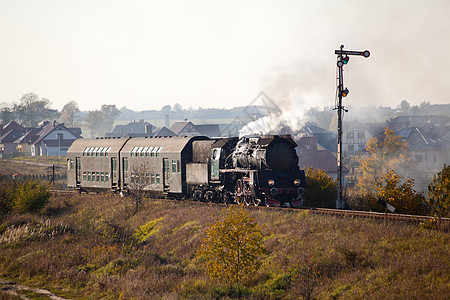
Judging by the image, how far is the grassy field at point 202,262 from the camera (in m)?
15.5

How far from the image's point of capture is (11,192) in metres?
37.9

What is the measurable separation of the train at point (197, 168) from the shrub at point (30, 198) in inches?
220

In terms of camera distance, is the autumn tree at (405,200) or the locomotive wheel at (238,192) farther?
the locomotive wheel at (238,192)

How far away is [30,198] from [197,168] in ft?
45.1

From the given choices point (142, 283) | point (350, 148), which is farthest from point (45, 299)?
point (350, 148)

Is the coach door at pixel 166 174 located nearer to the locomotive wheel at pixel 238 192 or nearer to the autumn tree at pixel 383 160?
the locomotive wheel at pixel 238 192

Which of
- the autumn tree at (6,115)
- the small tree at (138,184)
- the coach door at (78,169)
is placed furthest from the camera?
the autumn tree at (6,115)

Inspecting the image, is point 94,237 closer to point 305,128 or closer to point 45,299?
point 45,299

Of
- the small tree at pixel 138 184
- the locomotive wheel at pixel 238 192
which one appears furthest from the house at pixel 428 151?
the locomotive wheel at pixel 238 192

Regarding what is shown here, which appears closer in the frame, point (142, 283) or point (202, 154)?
point (142, 283)

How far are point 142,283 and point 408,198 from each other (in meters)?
13.3

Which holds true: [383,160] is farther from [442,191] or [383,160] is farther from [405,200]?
[442,191]

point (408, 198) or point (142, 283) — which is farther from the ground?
point (408, 198)

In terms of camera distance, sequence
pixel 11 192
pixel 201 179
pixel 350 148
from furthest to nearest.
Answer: pixel 350 148 → pixel 11 192 → pixel 201 179
